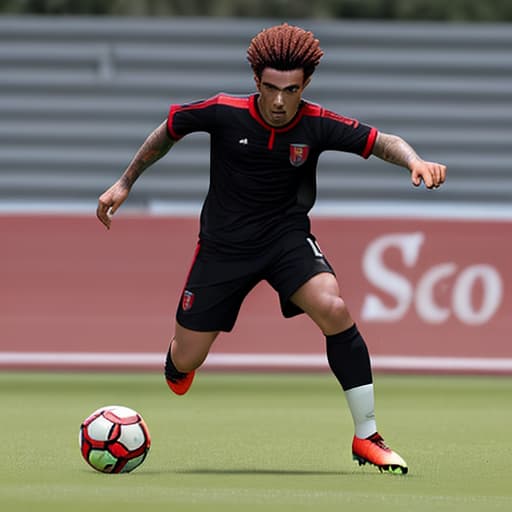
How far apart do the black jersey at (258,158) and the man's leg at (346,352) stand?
0.35 metres

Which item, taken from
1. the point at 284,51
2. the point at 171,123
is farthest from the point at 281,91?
the point at 171,123

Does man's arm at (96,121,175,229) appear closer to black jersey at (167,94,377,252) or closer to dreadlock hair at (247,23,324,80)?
black jersey at (167,94,377,252)

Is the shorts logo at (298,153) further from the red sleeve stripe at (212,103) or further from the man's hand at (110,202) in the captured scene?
the man's hand at (110,202)

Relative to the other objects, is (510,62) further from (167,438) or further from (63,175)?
(167,438)

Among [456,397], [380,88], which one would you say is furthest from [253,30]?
[456,397]

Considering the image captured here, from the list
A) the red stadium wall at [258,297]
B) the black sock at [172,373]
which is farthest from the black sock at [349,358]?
the red stadium wall at [258,297]

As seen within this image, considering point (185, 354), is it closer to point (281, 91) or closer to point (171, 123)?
point (171, 123)

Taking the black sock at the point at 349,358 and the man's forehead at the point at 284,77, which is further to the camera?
the black sock at the point at 349,358

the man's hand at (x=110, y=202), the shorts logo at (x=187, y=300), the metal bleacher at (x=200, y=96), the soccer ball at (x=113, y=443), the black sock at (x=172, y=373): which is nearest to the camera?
the soccer ball at (x=113, y=443)

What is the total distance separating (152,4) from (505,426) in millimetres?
13065

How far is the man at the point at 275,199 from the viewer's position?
22.0 ft

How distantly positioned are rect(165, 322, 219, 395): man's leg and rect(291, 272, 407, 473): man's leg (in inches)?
24.7

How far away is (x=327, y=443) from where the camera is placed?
7961 millimetres

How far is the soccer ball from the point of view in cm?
651
